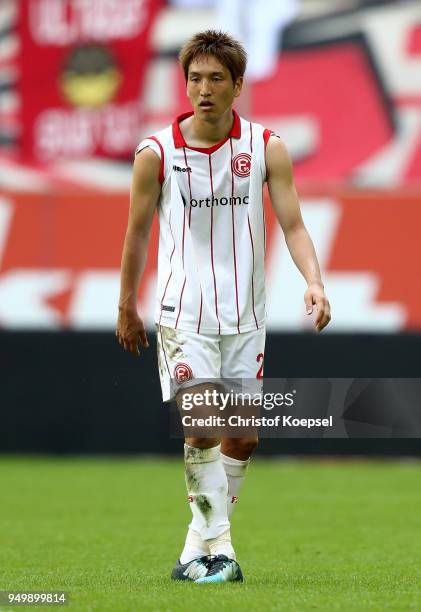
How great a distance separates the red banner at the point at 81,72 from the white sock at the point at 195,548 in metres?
12.3

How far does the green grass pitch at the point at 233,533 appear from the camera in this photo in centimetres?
559

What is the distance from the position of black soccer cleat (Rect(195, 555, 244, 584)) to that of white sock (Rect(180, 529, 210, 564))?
0.24 ft

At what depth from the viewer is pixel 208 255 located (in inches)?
238

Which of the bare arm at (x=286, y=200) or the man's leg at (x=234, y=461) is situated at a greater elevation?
the bare arm at (x=286, y=200)

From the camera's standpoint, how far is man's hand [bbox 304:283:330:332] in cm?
570

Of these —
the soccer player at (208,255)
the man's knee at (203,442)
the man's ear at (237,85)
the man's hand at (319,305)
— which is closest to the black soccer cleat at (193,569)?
the soccer player at (208,255)

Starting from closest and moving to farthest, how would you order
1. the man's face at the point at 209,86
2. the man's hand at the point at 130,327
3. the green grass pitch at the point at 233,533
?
the green grass pitch at the point at 233,533
the man's face at the point at 209,86
the man's hand at the point at 130,327

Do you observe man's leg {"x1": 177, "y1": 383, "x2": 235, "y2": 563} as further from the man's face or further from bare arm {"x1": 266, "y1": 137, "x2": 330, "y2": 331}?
the man's face

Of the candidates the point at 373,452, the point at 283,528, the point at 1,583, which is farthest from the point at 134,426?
the point at 1,583

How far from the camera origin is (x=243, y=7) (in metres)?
17.8

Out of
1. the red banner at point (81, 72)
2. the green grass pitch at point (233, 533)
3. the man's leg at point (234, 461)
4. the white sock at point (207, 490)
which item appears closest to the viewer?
the green grass pitch at point (233, 533)

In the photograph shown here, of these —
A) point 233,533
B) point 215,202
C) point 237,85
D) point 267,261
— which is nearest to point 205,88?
point 237,85

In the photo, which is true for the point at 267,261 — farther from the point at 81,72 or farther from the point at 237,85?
the point at 237,85

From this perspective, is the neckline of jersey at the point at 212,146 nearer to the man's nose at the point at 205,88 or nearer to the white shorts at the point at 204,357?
the man's nose at the point at 205,88
